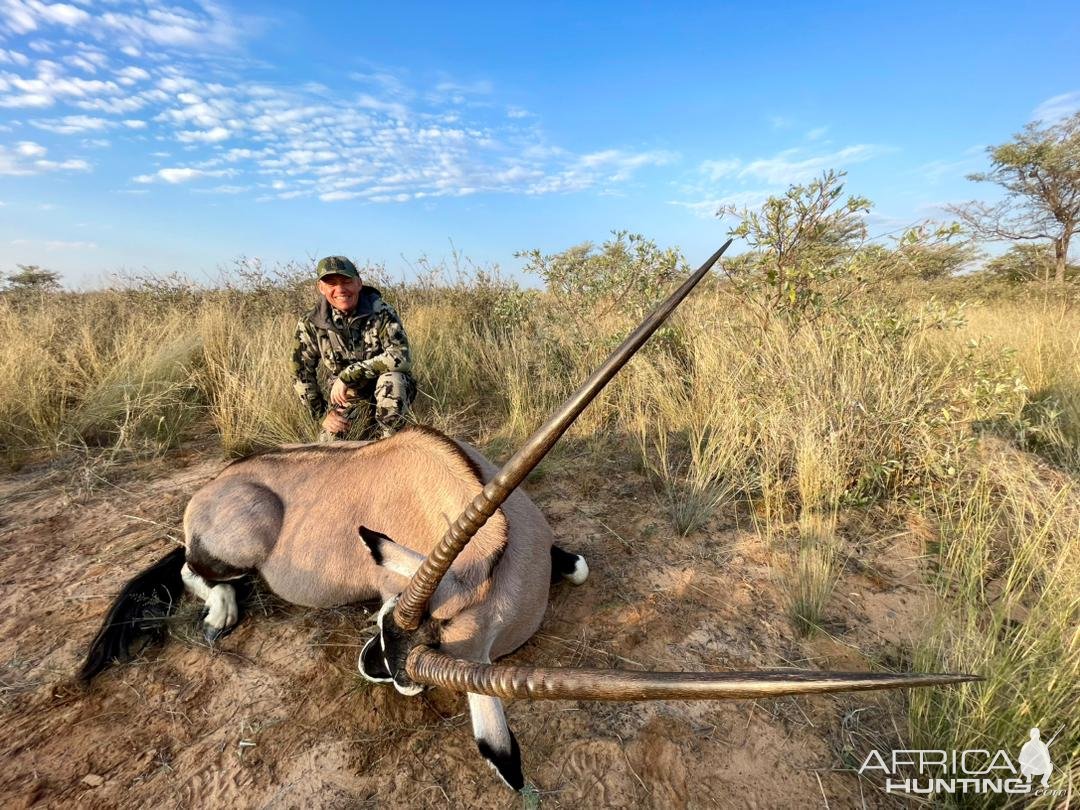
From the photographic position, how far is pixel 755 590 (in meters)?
2.87

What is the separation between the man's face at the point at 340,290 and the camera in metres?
4.79

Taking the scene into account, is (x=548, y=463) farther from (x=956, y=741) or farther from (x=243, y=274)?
(x=243, y=274)

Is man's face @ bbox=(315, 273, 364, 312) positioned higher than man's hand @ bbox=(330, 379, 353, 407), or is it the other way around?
man's face @ bbox=(315, 273, 364, 312)

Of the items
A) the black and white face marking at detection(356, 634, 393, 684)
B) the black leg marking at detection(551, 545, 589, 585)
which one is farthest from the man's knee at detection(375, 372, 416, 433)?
the black and white face marking at detection(356, 634, 393, 684)

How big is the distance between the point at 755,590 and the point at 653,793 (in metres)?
1.29

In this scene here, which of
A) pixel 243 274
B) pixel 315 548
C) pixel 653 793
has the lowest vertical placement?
pixel 653 793

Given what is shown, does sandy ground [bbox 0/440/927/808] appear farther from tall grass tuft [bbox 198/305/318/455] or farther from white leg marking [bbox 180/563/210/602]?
tall grass tuft [bbox 198/305/318/455]

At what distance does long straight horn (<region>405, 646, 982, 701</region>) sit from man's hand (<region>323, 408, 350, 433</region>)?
3.48 metres

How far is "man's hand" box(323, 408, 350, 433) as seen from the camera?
4.67m

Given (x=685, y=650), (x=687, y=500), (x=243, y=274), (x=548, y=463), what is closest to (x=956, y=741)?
(x=685, y=650)

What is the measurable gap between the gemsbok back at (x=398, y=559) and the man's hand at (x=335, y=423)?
3.94 ft

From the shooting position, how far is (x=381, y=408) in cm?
488

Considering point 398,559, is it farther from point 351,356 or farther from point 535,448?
point 351,356

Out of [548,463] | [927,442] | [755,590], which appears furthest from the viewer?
[548,463]
